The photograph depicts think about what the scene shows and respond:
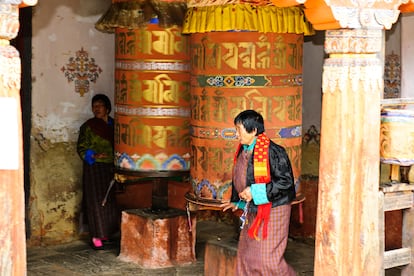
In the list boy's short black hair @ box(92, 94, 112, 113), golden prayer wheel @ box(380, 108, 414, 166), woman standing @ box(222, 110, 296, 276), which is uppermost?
boy's short black hair @ box(92, 94, 112, 113)

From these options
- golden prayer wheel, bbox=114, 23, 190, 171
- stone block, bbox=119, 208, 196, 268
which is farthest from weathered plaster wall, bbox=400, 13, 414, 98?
stone block, bbox=119, 208, 196, 268

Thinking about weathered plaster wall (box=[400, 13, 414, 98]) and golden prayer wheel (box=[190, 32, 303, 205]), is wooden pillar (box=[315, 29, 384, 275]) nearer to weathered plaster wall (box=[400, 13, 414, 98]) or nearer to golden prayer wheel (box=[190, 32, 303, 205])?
golden prayer wheel (box=[190, 32, 303, 205])

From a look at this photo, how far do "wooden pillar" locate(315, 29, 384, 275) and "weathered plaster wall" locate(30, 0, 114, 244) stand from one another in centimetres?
385

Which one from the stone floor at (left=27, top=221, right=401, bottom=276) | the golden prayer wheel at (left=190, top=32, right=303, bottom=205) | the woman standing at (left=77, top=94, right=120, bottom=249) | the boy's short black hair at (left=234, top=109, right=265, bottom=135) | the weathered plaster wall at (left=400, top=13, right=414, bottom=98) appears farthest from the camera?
the woman standing at (left=77, top=94, right=120, bottom=249)

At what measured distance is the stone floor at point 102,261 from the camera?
8.02 metres

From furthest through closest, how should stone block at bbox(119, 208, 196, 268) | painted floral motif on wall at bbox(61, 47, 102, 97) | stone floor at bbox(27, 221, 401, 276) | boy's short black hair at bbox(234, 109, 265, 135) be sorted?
painted floral motif on wall at bbox(61, 47, 102, 97) < stone block at bbox(119, 208, 196, 268) < stone floor at bbox(27, 221, 401, 276) < boy's short black hair at bbox(234, 109, 265, 135)

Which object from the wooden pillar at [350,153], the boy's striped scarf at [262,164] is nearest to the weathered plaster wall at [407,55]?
the wooden pillar at [350,153]

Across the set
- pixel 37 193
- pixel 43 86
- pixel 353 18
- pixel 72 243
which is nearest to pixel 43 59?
pixel 43 86

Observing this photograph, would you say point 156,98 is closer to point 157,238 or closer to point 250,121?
point 157,238

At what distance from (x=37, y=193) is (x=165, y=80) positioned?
1.91m

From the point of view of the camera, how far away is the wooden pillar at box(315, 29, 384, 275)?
5723mm

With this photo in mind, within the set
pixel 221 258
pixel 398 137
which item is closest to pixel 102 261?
pixel 221 258

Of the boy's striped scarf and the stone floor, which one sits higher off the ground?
the boy's striped scarf

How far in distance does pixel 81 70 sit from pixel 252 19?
265cm
